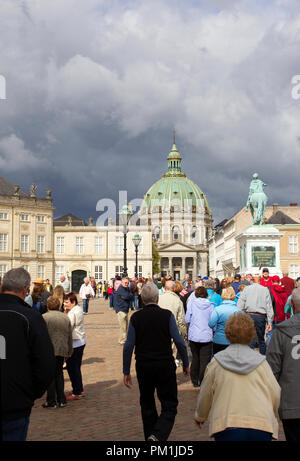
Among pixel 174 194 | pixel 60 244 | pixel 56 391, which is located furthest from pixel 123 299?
pixel 174 194

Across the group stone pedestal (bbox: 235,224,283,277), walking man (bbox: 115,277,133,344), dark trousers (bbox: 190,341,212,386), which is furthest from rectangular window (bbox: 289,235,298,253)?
dark trousers (bbox: 190,341,212,386)

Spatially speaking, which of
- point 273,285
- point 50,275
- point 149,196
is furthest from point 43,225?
point 149,196

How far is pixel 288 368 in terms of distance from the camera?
470cm

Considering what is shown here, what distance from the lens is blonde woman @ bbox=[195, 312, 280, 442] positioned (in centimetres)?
397

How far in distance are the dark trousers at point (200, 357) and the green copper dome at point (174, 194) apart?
147765 millimetres

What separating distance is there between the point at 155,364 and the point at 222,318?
2.73m

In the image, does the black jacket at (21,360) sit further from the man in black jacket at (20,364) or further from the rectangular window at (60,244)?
the rectangular window at (60,244)

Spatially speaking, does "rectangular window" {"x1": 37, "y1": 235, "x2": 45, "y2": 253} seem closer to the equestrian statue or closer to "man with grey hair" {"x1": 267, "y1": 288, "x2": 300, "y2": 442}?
the equestrian statue

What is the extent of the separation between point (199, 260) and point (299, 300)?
453ft

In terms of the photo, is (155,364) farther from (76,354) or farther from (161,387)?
(76,354)

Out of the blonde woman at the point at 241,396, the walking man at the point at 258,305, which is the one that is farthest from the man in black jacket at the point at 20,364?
the walking man at the point at 258,305

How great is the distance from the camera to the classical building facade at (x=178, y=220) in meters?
133
